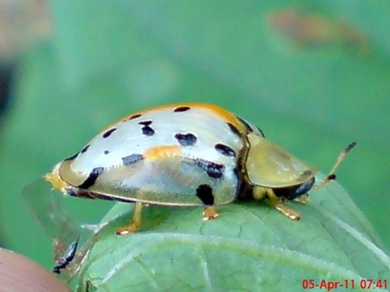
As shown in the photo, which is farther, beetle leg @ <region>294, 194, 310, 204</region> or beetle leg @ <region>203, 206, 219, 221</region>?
beetle leg @ <region>294, 194, 310, 204</region>

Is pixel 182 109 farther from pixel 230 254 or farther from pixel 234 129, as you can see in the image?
pixel 230 254

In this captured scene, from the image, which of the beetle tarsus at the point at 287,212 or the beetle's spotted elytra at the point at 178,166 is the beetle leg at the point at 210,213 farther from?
the beetle tarsus at the point at 287,212

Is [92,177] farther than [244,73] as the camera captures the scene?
No

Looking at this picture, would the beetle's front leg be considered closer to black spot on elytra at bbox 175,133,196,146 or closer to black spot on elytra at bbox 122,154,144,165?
black spot on elytra at bbox 175,133,196,146

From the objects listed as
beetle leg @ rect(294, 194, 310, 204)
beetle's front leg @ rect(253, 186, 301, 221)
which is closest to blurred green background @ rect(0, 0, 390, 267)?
beetle leg @ rect(294, 194, 310, 204)

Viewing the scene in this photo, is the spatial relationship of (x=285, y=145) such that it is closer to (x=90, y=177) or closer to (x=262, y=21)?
(x=262, y=21)

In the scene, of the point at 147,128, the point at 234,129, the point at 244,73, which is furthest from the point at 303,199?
the point at 244,73

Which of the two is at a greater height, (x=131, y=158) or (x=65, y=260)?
(x=131, y=158)

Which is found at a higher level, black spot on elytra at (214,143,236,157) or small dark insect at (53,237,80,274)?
black spot on elytra at (214,143,236,157)
